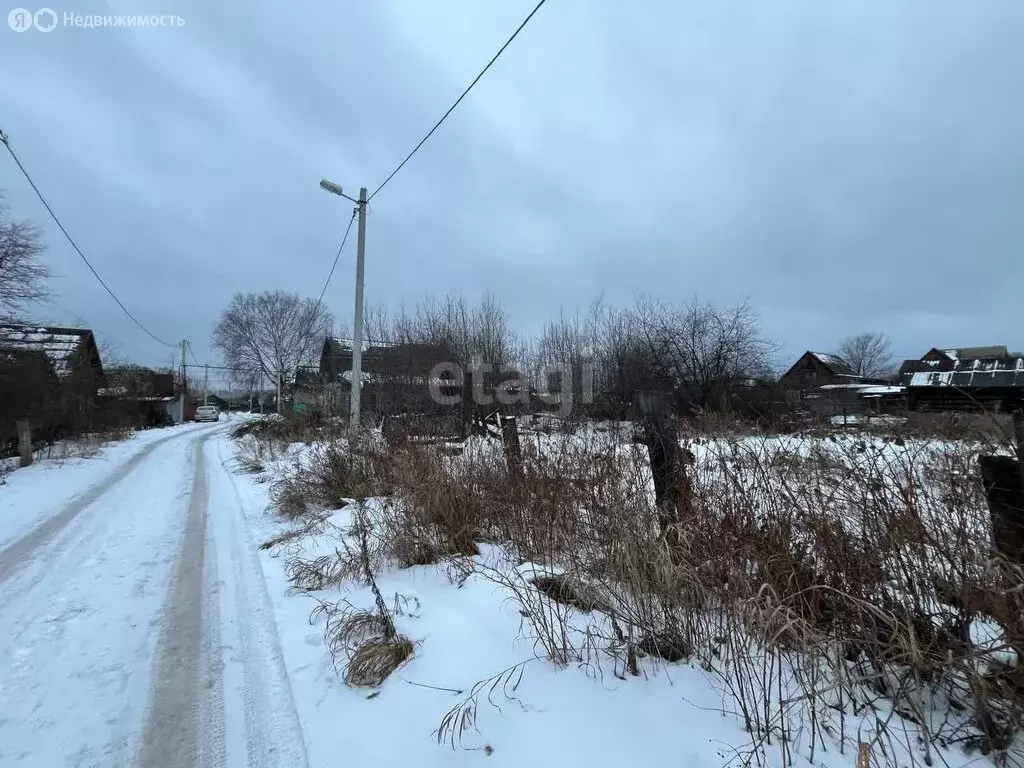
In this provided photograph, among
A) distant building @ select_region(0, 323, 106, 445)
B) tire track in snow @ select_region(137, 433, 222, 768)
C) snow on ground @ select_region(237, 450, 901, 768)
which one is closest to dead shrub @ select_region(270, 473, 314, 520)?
tire track in snow @ select_region(137, 433, 222, 768)

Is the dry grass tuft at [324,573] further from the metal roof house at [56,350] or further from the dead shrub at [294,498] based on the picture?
the metal roof house at [56,350]

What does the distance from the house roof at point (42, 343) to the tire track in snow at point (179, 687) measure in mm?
12136

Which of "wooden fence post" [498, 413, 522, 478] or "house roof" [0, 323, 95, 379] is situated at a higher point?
"house roof" [0, 323, 95, 379]

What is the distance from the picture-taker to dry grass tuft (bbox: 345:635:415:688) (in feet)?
8.71

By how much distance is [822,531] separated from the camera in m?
2.41

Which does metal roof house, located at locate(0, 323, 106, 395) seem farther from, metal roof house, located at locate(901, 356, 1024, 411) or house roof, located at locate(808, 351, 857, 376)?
house roof, located at locate(808, 351, 857, 376)

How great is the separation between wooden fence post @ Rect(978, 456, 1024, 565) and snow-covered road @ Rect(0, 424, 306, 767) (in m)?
3.10

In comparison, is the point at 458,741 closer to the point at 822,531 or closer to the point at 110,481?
the point at 822,531

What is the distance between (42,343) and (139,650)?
56.3 ft

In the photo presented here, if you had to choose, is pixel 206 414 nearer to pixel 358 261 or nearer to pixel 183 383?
pixel 183 383

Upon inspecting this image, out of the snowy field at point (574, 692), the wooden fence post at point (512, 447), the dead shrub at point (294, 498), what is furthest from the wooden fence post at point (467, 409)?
the snowy field at point (574, 692)

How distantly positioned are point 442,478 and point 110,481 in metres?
8.84

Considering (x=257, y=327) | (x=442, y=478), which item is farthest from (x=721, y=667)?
(x=257, y=327)

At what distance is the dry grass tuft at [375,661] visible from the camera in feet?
8.71
